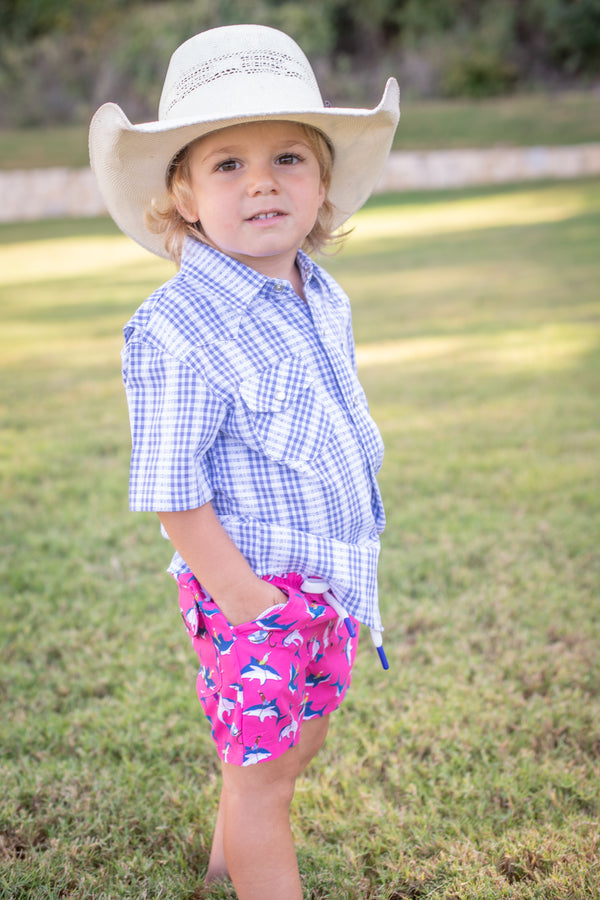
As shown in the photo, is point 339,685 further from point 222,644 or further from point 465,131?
point 465,131

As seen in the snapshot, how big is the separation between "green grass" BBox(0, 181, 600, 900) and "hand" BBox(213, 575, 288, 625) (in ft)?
2.05

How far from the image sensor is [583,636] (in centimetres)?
241

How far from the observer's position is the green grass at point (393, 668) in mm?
1684

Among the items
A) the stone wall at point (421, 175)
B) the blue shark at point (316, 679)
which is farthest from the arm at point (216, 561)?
the stone wall at point (421, 175)

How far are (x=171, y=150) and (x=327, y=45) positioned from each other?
26.2 meters

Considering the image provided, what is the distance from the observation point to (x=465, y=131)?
1933cm

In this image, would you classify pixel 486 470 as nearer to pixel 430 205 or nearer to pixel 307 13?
pixel 430 205

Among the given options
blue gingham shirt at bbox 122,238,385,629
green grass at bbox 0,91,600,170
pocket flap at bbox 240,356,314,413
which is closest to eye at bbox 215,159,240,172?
blue gingham shirt at bbox 122,238,385,629

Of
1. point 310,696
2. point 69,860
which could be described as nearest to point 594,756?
point 310,696

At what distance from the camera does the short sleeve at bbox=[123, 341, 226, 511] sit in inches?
51.2

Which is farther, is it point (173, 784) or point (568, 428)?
point (568, 428)

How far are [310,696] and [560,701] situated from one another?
0.86 m

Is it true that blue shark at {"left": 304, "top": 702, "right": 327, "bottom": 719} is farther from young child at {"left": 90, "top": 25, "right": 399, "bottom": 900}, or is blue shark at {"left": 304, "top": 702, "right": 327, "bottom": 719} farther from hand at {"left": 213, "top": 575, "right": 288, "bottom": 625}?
hand at {"left": 213, "top": 575, "right": 288, "bottom": 625}

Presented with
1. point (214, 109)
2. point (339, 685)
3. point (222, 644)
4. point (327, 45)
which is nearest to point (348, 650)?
point (339, 685)
